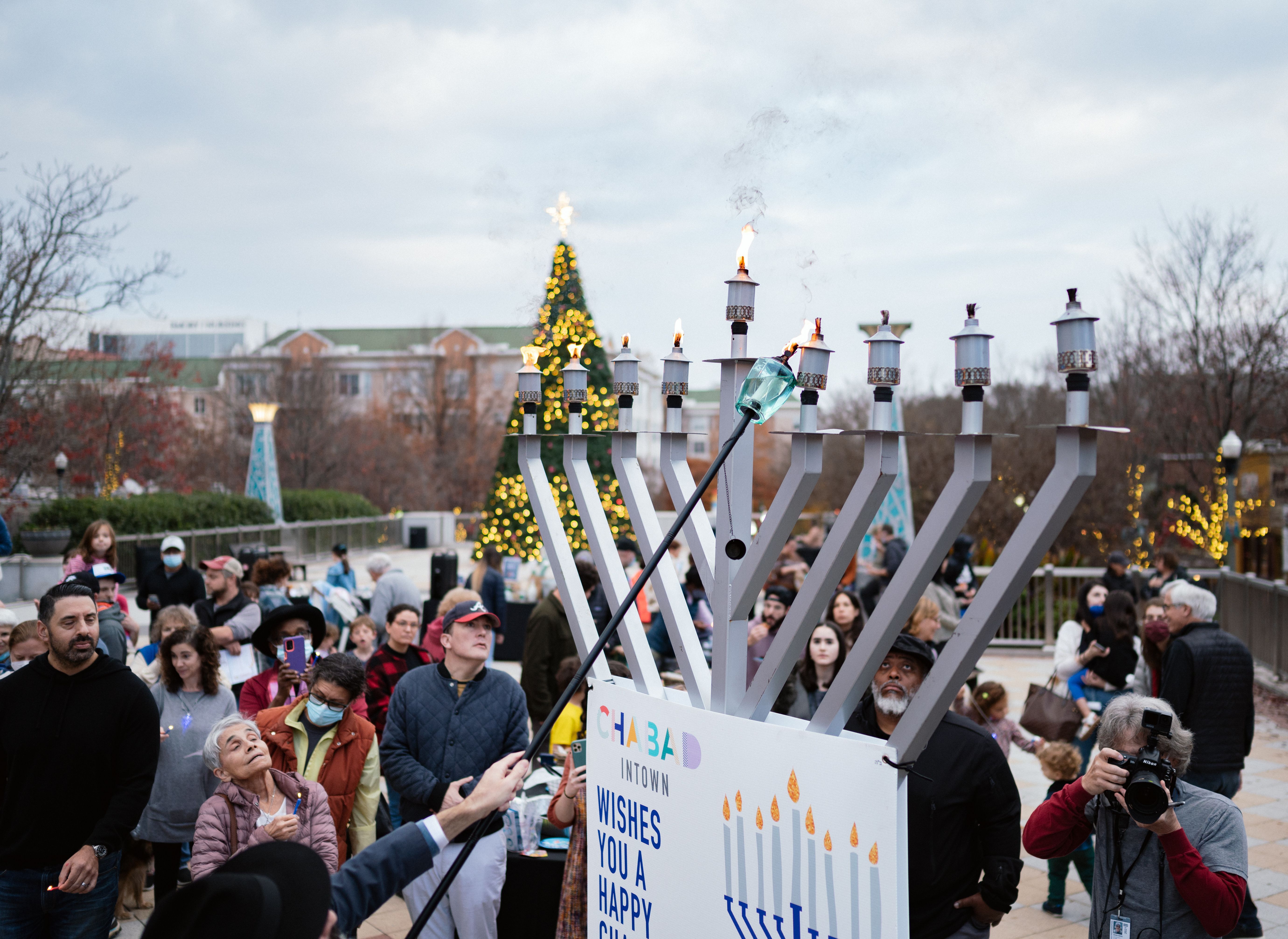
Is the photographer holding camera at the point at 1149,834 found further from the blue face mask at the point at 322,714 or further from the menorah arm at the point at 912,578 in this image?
the blue face mask at the point at 322,714

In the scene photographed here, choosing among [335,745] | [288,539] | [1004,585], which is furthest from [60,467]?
[1004,585]

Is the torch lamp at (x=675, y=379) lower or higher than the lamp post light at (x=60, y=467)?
higher

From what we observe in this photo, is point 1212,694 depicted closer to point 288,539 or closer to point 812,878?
point 812,878

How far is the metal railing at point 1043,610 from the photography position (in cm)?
1484

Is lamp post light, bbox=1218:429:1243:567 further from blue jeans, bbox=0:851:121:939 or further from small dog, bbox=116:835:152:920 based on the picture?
blue jeans, bbox=0:851:121:939

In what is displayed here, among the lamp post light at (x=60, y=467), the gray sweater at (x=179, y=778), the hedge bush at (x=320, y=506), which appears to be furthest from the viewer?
the hedge bush at (x=320, y=506)

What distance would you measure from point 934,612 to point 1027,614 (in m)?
9.94

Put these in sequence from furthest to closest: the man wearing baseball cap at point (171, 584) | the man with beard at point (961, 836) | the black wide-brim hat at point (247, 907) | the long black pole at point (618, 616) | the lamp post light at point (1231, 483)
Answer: the lamp post light at point (1231, 483) → the man wearing baseball cap at point (171, 584) → the man with beard at point (961, 836) → the long black pole at point (618, 616) → the black wide-brim hat at point (247, 907)

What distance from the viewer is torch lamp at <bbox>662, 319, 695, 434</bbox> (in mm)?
3016

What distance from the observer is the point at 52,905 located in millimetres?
3686

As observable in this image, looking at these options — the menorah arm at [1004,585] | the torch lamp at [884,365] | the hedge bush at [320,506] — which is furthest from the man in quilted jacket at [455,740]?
the hedge bush at [320,506]

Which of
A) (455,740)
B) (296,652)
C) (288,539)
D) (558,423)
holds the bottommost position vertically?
(288,539)

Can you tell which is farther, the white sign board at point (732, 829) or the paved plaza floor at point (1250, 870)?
the paved plaza floor at point (1250, 870)

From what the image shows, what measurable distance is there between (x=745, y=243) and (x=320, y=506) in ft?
104
